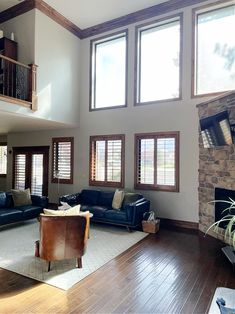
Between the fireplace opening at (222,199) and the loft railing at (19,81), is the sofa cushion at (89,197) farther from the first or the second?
the fireplace opening at (222,199)

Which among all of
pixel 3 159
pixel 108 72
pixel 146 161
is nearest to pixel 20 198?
pixel 146 161

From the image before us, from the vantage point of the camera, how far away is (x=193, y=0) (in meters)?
5.98

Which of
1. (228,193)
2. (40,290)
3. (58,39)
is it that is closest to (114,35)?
(58,39)

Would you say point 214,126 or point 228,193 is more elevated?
point 214,126

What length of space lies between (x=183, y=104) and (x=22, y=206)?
4799 mm

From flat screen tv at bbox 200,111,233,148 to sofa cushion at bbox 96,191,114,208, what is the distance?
9.66 ft

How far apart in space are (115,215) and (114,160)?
1941 millimetres

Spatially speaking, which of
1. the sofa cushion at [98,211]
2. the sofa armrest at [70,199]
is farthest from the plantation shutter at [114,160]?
the sofa cushion at [98,211]

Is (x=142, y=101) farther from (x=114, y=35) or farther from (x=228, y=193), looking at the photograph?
(x=228, y=193)

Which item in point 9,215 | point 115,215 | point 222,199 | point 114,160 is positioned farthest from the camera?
point 114,160

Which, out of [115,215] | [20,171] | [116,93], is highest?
[116,93]

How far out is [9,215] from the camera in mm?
5371

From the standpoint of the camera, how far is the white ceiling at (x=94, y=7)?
6.25 metres

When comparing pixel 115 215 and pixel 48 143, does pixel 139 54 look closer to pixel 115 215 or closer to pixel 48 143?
pixel 48 143
